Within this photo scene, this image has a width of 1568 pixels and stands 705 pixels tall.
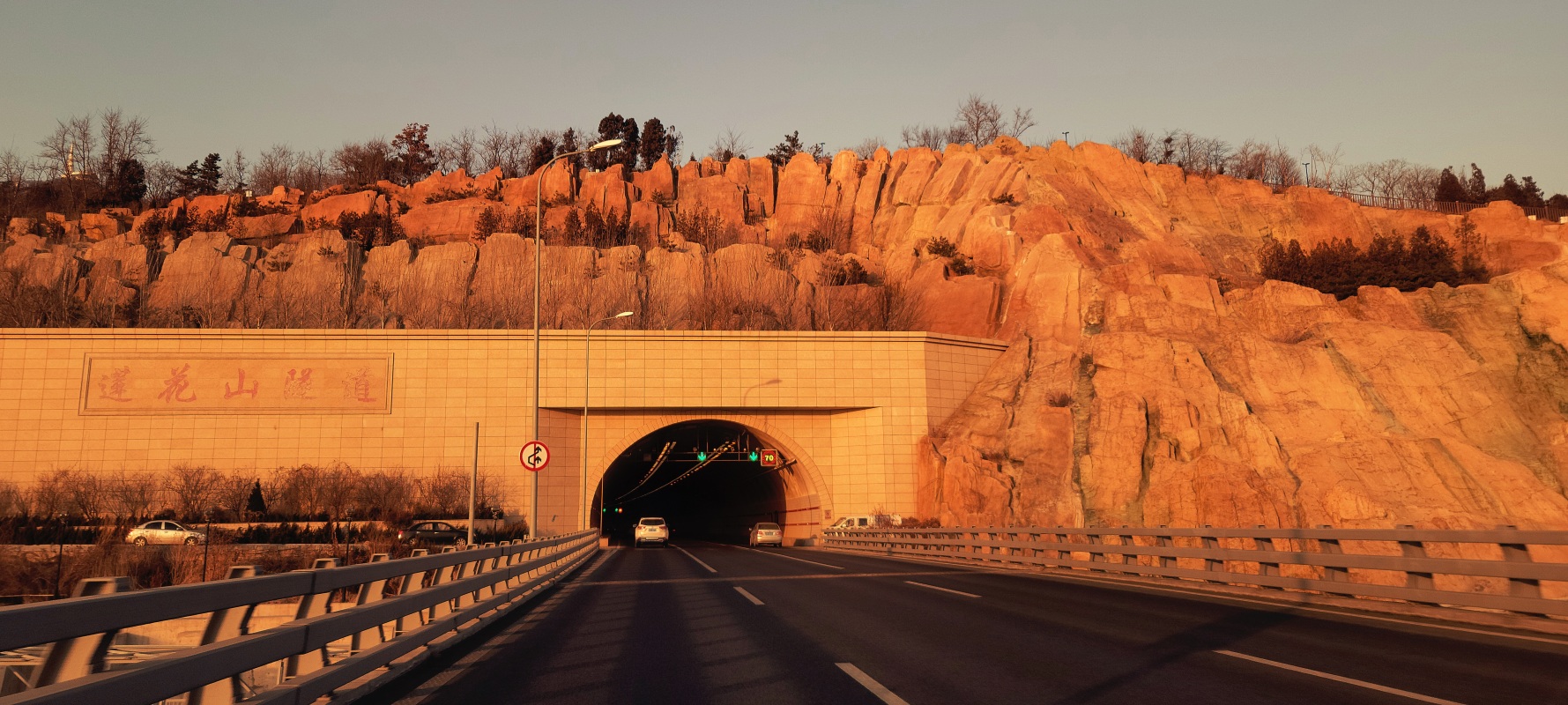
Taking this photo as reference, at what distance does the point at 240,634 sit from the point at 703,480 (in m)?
74.3

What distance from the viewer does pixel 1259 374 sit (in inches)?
1892

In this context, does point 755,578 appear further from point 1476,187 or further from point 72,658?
point 1476,187

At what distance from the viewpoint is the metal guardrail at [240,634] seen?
3.88 m

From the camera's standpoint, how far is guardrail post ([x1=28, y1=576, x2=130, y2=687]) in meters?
4.10

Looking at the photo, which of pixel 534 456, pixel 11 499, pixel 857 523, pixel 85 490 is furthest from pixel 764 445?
pixel 11 499

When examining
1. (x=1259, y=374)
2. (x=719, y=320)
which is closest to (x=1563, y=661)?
(x=1259, y=374)

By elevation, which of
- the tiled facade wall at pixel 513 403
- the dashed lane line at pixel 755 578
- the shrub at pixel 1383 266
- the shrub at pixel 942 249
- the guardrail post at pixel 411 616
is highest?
the shrub at pixel 942 249

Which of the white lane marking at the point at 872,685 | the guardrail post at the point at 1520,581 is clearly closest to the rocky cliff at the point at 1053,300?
the guardrail post at the point at 1520,581

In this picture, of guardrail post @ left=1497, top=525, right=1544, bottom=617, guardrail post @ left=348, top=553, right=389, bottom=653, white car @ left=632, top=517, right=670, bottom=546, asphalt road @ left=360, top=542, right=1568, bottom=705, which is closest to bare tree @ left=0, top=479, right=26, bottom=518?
white car @ left=632, top=517, right=670, bottom=546

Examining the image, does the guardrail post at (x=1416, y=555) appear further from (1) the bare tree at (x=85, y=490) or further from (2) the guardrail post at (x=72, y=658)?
(1) the bare tree at (x=85, y=490)

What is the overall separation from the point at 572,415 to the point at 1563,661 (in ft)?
157

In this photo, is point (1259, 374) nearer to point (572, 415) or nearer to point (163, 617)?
point (572, 415)

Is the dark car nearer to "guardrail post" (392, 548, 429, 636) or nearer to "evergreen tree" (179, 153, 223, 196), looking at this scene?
"guardrail post" (392, 548, 429, 636)

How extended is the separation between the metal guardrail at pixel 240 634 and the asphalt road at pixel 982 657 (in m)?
0.54
